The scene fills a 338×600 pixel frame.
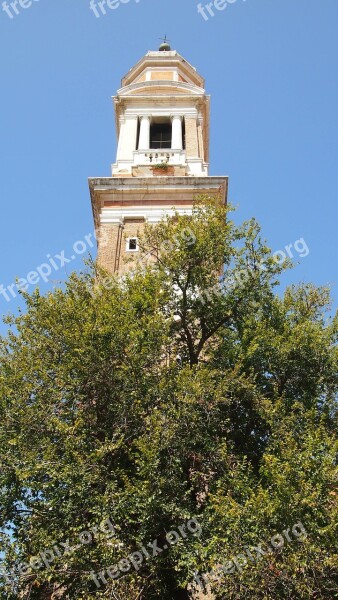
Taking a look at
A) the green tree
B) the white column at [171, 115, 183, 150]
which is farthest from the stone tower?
the green tree

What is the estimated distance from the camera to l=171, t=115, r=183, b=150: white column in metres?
30.1

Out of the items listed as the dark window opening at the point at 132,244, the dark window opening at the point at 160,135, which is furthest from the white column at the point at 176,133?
the dark window opening at the point at 132,244

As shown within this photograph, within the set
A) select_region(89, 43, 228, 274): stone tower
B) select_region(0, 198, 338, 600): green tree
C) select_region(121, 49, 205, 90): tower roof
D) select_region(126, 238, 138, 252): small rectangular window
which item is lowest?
select_region(0, 198, 338, 600): green tree

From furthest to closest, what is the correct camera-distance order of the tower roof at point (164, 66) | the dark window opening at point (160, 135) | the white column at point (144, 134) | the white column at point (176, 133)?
the tower roof at point (164, 66) → the dark window opening at point (160, 135) → the white column at point (144, 134) → the white column at point (176, 133)

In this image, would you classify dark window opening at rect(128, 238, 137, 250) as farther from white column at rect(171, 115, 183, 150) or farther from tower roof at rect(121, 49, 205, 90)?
tower roof at rect(121, 49, 205, 90)

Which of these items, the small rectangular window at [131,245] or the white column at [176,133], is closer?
the small rectangular window at [131,245]

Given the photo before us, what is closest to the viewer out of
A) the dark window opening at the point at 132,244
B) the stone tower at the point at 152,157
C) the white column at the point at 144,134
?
the dark window opening at the point at 132,244

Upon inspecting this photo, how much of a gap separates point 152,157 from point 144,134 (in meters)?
2.12

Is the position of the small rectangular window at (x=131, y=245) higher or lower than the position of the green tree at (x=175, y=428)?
higher

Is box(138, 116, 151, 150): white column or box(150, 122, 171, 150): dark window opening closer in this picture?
box(138, 116, 151, 150): white column

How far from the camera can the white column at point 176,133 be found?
30.1m

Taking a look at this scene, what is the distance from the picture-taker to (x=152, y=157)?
29.3 metres

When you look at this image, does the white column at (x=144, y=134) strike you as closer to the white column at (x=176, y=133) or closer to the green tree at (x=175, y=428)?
the white column at (x=176, y=133)

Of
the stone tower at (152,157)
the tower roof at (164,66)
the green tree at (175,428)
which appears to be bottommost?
the green tree at (175,428)
